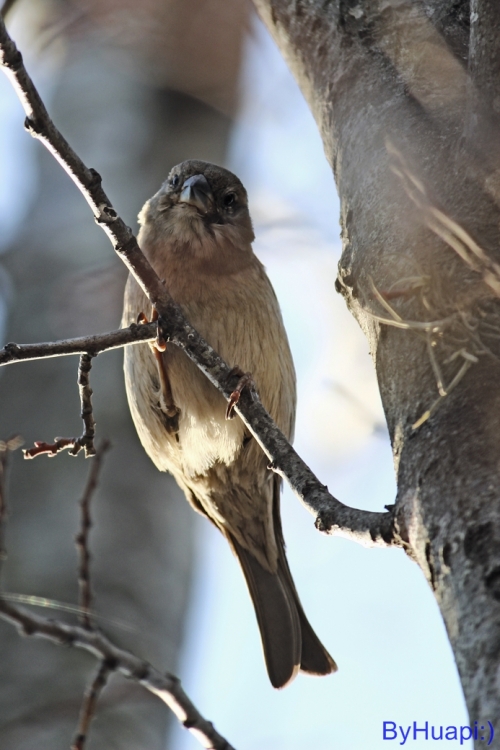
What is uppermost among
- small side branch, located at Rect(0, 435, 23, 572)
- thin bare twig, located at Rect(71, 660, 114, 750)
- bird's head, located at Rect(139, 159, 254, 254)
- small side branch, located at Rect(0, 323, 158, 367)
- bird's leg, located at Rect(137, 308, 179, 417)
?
bird's head, located at Rect(139, 159, 254, 254)

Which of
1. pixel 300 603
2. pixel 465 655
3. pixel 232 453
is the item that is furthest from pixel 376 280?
pixel 300 603

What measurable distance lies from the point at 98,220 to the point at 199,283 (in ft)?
4.05

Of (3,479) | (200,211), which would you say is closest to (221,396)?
(200,211)

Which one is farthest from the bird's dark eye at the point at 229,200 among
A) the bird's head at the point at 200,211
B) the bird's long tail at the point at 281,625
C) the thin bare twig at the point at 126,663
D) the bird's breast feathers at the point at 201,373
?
the thin bare twig at the point at 126,663

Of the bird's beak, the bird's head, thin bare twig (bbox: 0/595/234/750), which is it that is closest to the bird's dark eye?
the bird's head

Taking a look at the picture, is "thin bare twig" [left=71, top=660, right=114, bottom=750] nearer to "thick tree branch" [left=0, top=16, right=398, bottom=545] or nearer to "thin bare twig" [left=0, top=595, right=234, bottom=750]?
"thin bare twig" [left=0, top=595, right=234, bottom=750]

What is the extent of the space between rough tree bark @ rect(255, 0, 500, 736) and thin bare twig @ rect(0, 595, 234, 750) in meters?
0.82

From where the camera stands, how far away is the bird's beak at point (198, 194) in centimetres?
343

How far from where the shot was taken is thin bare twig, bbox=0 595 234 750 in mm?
2021

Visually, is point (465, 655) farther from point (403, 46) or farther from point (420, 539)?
point (403, 46)

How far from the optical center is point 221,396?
10.2 feet

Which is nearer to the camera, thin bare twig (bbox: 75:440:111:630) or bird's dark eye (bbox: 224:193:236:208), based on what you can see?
thin bare twig (bbox: 75:440:111:630)

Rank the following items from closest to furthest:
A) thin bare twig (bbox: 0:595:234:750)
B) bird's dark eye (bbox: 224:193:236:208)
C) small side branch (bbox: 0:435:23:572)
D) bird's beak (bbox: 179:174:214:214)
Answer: thin bare twig (bbox: 0:595:234:750), small side branch (bbox: 0:435:23:572), bird's beak (bbox: 179:174:214:214), bird's dark eye (bbox: 224:193:236:208)

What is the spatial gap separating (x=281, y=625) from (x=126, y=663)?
A: 134 centimetres
